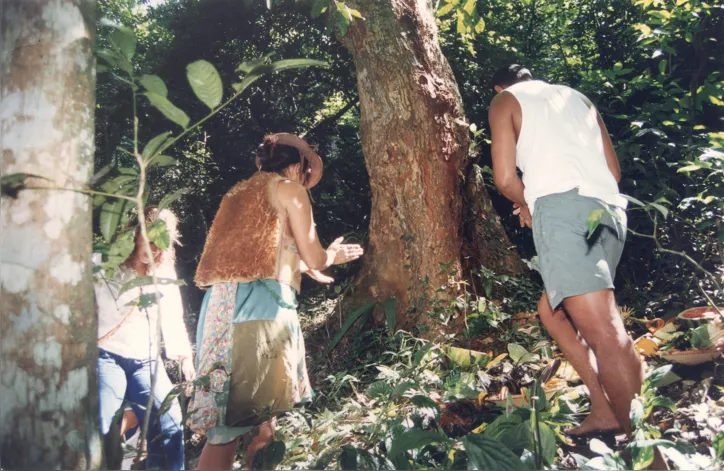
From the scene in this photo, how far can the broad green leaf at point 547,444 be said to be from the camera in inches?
61.6

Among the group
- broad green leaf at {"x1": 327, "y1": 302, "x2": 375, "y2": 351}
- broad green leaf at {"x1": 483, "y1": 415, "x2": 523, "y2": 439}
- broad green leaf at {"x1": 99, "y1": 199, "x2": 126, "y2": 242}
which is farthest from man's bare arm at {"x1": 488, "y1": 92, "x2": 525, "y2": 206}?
broad green leaf at {"x1": 327, "y1": 302, "x2": 375, "y2": 351}

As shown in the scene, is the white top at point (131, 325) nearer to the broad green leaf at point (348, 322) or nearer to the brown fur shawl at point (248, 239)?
the brown fur shawl at point (248, 239)

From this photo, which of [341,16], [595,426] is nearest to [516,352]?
[595,426]

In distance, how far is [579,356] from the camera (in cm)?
207

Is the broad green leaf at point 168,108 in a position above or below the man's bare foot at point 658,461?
above

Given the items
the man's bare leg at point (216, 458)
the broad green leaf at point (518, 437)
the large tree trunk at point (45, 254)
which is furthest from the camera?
the man's bare leg at point (216, 458)

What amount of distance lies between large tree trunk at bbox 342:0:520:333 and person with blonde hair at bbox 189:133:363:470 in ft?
4.59

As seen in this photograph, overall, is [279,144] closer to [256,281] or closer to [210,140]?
[256,281]

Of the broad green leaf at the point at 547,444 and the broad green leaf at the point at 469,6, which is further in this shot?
the broad green leaf at the point at 469,6

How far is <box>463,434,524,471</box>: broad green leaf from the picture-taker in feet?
4.80

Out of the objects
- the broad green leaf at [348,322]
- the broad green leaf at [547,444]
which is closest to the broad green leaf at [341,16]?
the broad green leaf at [547,444]

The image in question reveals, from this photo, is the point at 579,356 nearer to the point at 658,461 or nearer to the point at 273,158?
the point at 658,461

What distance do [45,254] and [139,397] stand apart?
129cm

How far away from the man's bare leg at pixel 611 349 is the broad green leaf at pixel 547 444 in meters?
0.32
